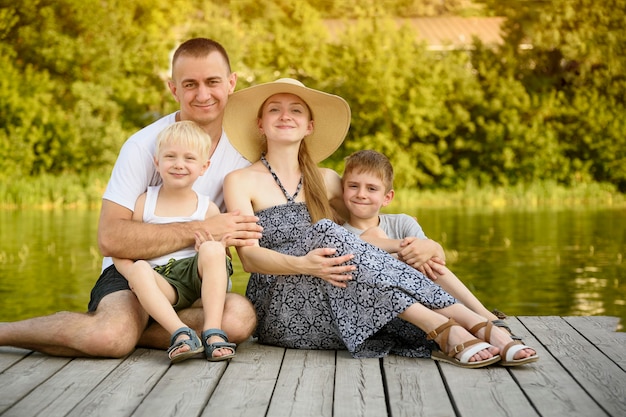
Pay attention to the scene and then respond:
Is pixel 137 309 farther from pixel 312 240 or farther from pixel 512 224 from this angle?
pixel 512 224

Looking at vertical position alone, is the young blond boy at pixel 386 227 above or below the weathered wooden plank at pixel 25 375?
above

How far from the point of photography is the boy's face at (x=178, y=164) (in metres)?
4.04

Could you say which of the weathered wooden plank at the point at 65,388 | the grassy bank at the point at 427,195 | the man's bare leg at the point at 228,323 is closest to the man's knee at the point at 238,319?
the man's bare leg at the point at 228,323

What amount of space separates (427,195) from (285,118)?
16.6 metres

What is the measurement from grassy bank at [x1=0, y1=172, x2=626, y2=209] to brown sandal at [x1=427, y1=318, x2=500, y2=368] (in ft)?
49.1

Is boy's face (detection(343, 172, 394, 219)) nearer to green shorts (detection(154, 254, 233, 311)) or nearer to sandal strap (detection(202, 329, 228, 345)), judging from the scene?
green shorts (detection(154, 254, 233, 311))

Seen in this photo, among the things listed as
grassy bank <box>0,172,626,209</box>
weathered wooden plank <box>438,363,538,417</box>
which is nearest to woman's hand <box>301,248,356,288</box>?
weathered wooden plank <box>438,363,538,417</box>

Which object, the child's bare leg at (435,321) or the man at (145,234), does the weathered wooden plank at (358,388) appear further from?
the man at (145,234)

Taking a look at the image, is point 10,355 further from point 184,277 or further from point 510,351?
point 510,351

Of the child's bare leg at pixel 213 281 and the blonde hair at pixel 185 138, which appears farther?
the blonde hair at pixel 185 138

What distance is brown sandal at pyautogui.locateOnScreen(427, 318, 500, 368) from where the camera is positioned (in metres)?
3.58

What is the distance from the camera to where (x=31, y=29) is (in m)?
23.6

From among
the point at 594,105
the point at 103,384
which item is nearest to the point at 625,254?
the point at 103,384

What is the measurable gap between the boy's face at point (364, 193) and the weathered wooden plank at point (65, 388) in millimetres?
1198
